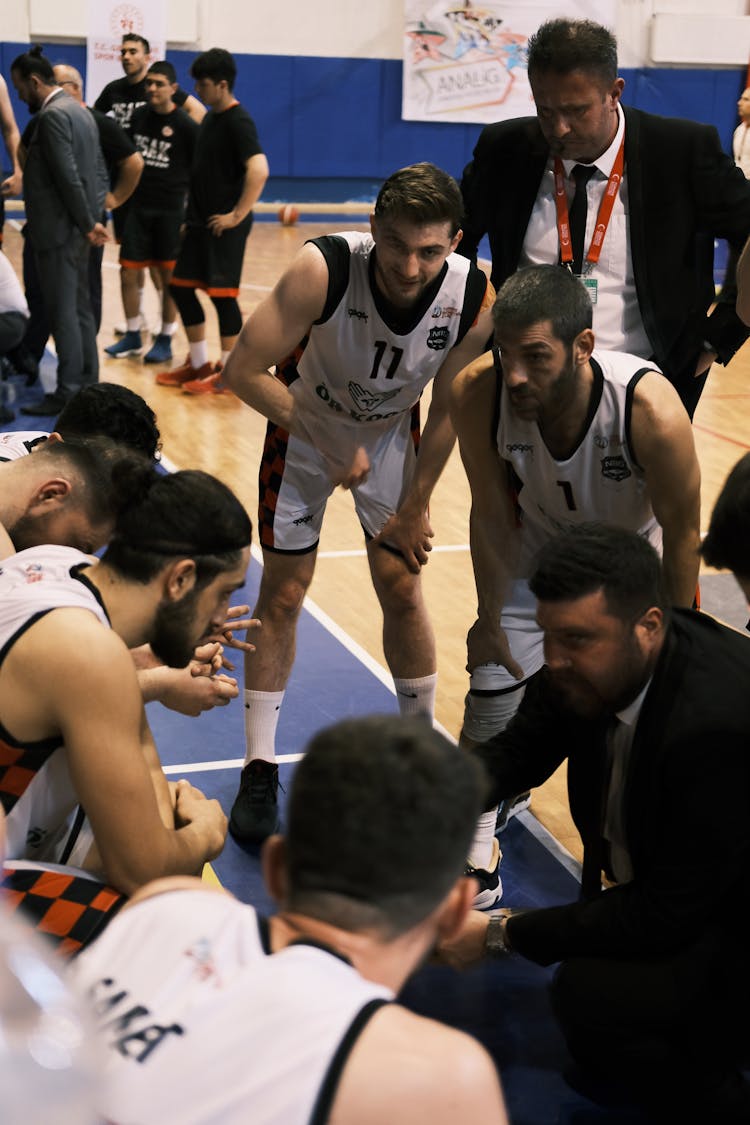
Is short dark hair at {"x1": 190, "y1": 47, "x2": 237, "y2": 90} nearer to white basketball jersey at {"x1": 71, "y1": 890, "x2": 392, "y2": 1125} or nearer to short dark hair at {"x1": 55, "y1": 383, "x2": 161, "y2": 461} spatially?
short dark hair at {"x1": 55, "y1": 383, "x2": 161, "y2": 461}

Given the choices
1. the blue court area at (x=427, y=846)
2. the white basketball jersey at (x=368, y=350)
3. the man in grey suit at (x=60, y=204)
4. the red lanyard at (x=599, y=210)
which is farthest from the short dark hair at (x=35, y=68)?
the red lanyard at (x=599, y=210)

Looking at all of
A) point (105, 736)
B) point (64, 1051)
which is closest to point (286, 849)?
point (64, 1051)

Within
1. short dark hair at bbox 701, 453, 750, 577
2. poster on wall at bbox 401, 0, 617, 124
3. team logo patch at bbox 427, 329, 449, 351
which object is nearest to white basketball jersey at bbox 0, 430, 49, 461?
team logo patch at bbox 427, 329, 449, 351

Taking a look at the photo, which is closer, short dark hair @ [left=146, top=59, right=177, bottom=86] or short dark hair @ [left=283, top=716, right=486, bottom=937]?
short dark hair @ [left=283, top=716, right=486, bottom=937]

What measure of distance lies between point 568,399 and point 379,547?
939 mm

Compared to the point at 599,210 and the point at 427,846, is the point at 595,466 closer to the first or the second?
the point at 599,210

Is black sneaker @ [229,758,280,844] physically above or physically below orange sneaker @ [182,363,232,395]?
above

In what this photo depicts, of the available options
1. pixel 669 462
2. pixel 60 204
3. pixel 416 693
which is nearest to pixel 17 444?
pixel 416 693

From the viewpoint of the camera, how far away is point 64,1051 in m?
1.01

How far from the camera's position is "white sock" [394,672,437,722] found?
13.9 ft

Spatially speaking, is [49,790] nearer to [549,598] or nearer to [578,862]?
[549,598]

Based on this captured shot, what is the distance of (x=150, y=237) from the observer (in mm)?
9820

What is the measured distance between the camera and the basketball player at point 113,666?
2.40m

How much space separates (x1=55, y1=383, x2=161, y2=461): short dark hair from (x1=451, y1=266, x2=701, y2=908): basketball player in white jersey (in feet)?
2.74
